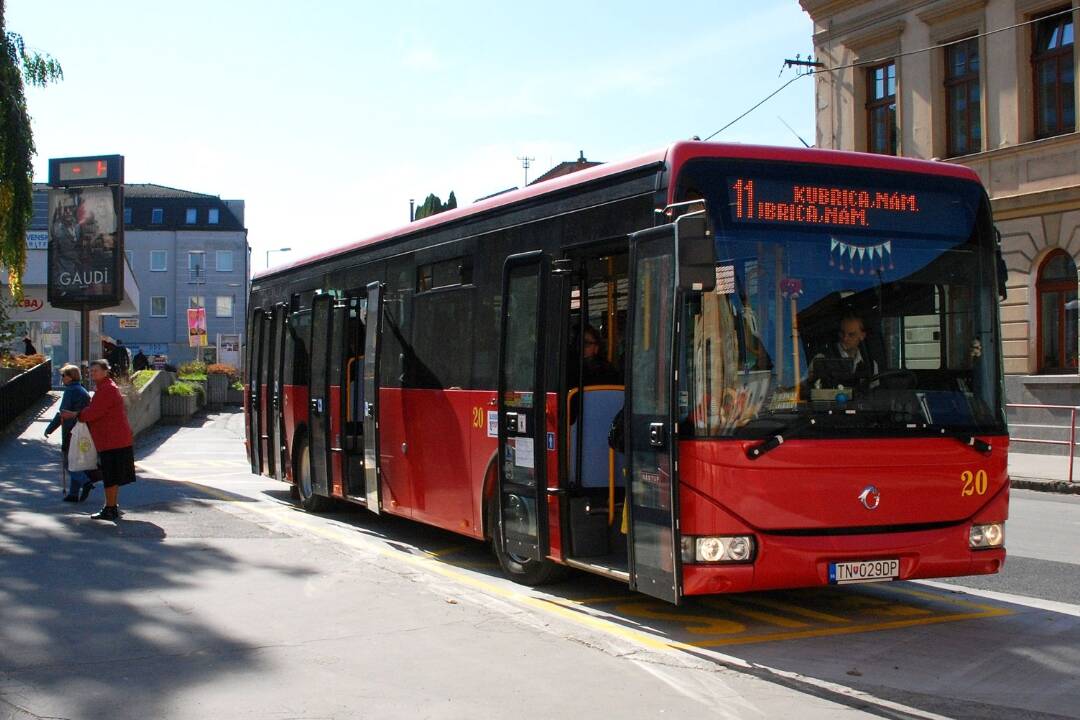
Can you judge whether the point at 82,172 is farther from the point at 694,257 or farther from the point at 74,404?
the point at 694,257

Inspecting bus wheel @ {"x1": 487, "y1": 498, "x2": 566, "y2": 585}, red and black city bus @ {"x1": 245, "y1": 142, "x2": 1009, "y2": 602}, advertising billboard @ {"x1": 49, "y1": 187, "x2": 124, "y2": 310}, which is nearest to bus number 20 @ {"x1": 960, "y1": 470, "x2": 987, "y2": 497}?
red and black city bus @ {"x1": 245, "y1": 142, "x2": 1009, "y2": 602}

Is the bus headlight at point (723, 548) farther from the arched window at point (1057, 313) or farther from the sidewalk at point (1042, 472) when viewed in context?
the arched window at point (1057, 313)

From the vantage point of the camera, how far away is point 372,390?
490 inches

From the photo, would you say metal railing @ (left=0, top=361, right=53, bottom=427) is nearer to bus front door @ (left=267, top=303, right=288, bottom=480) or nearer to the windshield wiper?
bus front door @ (left=267, top=303, right=288, bottom=480)

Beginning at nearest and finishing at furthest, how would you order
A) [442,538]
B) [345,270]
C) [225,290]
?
[442,538] → [345,270] → [225,290]

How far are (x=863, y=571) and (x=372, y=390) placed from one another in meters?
6.31

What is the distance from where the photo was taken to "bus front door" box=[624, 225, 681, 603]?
24.3 feet

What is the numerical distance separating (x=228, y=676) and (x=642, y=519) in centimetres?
270

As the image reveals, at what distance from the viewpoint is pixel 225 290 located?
90.1m

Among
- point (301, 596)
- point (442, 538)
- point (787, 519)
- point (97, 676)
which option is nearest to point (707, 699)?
point (787, 519)

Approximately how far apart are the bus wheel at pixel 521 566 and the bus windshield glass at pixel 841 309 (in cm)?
260

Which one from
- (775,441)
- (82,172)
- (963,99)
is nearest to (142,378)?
(82,172)

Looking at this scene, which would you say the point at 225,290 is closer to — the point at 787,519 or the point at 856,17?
the point at 856,17

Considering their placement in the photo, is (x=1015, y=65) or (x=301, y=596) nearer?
(x=301, y=596)
